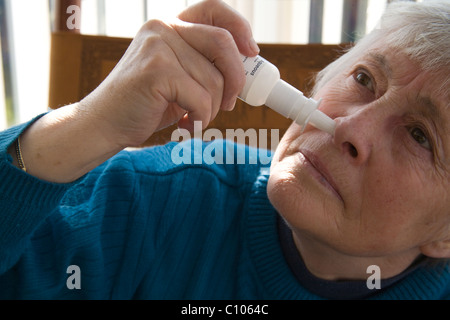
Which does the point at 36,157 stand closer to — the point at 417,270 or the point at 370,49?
the point at 370,49

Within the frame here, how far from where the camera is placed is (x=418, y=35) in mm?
736

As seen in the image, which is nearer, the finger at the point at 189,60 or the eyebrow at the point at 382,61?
the finger at the point at 189,60

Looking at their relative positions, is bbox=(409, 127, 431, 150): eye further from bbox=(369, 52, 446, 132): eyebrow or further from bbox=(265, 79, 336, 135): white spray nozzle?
bbox=(265, 79, 336, 135): white spray nozzle

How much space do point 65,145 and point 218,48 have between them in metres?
0.25

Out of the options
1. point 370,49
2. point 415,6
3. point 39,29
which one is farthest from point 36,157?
point 39,29

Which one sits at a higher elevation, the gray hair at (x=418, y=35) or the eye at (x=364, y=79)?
the gray hair at (x=418, y=35)

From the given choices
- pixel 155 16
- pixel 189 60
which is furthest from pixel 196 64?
pixel 155 16

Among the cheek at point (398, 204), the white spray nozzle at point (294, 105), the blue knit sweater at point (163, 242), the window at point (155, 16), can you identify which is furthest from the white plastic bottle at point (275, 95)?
the window at point (155, 16)

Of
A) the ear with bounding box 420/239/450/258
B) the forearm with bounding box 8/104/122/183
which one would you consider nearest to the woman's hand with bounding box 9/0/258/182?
the forearm with bounding box 8/104/122/183

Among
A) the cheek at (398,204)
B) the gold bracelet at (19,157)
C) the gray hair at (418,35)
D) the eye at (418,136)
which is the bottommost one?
the cheek at (398,204)

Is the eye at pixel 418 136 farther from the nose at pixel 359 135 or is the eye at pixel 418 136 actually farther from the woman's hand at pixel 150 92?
the woman's hand at pixel 150 92

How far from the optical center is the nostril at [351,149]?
0.70 m

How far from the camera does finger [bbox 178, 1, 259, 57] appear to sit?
0.61 metres

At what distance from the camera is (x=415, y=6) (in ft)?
2.67
